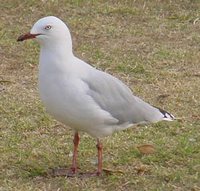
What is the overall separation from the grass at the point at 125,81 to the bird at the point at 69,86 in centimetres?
44

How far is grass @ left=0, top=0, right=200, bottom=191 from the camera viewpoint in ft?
17.5

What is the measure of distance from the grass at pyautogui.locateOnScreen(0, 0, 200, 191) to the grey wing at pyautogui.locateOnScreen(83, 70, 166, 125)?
1.16ft

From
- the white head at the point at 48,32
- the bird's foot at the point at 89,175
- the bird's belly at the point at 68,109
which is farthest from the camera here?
the bird's foot at the point at 89,175

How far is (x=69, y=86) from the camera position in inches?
194

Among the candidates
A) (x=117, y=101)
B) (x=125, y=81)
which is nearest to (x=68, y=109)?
(x=117, y=101)

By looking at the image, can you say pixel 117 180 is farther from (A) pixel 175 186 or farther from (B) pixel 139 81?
(B) pixel 139 81

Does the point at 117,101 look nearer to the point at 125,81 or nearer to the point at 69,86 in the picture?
the point at 69,86

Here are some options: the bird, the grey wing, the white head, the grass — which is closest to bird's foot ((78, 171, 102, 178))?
the grass

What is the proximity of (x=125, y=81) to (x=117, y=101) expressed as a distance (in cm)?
234

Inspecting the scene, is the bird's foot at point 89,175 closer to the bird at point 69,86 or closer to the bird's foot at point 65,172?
the bird's foot at point 65,172

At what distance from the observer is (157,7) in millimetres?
10516

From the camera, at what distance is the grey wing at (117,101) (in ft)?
16.8

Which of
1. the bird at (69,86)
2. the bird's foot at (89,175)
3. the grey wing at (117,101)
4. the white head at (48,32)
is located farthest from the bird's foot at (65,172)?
the white head at (48,32)

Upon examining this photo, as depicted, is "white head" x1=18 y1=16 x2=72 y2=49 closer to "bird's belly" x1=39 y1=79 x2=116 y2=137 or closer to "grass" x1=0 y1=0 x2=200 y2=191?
"bird's belly" x1=39 y1=79 x2=116 y2=137
